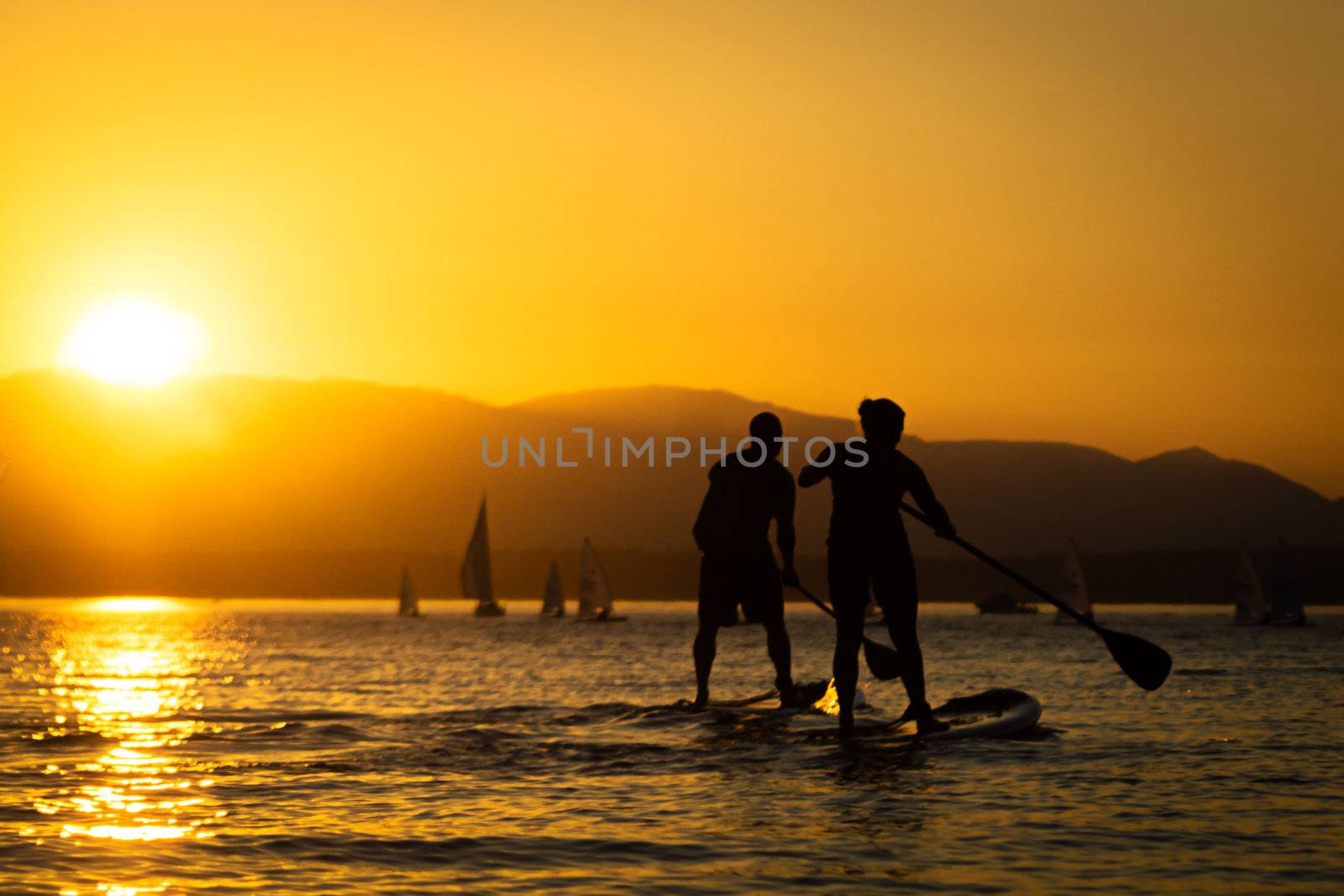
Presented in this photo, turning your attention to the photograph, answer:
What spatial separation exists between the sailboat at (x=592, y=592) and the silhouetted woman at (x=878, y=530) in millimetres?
76538

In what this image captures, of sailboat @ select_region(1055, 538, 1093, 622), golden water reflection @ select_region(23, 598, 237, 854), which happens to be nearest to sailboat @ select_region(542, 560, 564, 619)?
sailboat @ select_region(1055, 538, 1093, 622)

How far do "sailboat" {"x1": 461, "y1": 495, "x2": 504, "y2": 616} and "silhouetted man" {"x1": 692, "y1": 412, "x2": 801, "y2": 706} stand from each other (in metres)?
79.0

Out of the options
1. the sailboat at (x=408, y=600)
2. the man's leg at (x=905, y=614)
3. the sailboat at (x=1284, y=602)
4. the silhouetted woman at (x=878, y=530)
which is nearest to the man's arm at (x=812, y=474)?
the silhouetted woman at (x=878, y=530)

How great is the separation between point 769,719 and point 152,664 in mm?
24645

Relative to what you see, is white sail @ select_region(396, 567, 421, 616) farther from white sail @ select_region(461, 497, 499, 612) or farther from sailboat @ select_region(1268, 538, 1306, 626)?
sailboat @ select_region(1268, 538, 1306, 626)

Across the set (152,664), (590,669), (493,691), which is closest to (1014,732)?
(493,691)

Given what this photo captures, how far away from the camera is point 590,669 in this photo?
86.4ft

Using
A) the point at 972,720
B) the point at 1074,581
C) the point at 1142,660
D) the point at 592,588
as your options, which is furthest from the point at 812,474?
the point at 592,588

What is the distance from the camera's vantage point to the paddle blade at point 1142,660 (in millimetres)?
11781

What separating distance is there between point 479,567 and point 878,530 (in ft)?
312

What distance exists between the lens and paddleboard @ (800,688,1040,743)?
11195 millimetres

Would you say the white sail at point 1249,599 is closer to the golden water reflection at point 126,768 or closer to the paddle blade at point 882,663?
the golden water reflection at point 126,768

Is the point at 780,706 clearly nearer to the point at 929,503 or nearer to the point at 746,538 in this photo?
the point at 746,538

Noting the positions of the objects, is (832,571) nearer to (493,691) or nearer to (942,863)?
(942,863)
